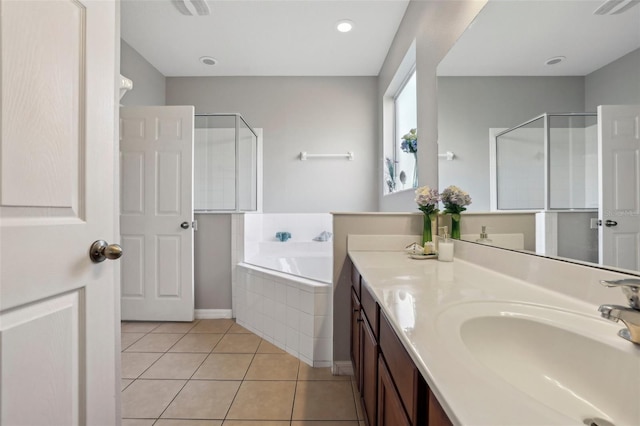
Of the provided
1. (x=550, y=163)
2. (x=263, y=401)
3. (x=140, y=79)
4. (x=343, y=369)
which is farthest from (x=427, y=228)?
(x=140, y=79)

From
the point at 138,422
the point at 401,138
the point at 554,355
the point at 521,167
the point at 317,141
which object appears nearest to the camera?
the point at 554,355

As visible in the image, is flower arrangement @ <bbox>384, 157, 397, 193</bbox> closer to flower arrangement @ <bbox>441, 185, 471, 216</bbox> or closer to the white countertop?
flower arrangement @ <bbox>441, 185, 471, 216</bbox>

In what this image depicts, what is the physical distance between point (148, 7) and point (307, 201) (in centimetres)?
230

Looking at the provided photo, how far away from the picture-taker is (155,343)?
2.21 m

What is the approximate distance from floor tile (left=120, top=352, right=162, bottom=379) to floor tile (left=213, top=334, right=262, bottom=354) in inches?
17.0

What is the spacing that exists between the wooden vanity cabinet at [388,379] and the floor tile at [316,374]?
52 centimetres

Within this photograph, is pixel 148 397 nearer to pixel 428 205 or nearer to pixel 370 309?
pixel 370 309

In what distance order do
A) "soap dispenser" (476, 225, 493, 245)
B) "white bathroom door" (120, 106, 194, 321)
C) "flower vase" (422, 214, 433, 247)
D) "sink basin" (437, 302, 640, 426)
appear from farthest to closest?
"white bathroom door" (120, 106, 194, 321) < "flower vase" (422, 214, 433, 247) < "soap dispenser" (476, 225, 493, 245) < "sink basin" (437, 302, 640, 426)

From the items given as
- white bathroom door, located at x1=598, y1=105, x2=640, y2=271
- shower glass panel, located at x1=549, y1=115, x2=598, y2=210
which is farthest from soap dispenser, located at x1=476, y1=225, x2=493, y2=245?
white bathroom door, located at x1=598, y1=105, x2=640, y2=271

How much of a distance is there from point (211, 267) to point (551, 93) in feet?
8.94

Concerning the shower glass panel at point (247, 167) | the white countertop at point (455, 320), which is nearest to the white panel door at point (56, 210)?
the white countertop at point (455, 320)

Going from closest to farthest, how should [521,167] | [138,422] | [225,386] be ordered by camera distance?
1. [521,167]
2. [138,422]
3. [225,386]

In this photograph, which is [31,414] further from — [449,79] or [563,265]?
[449,79]

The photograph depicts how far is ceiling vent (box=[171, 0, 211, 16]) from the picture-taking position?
2196 mm
